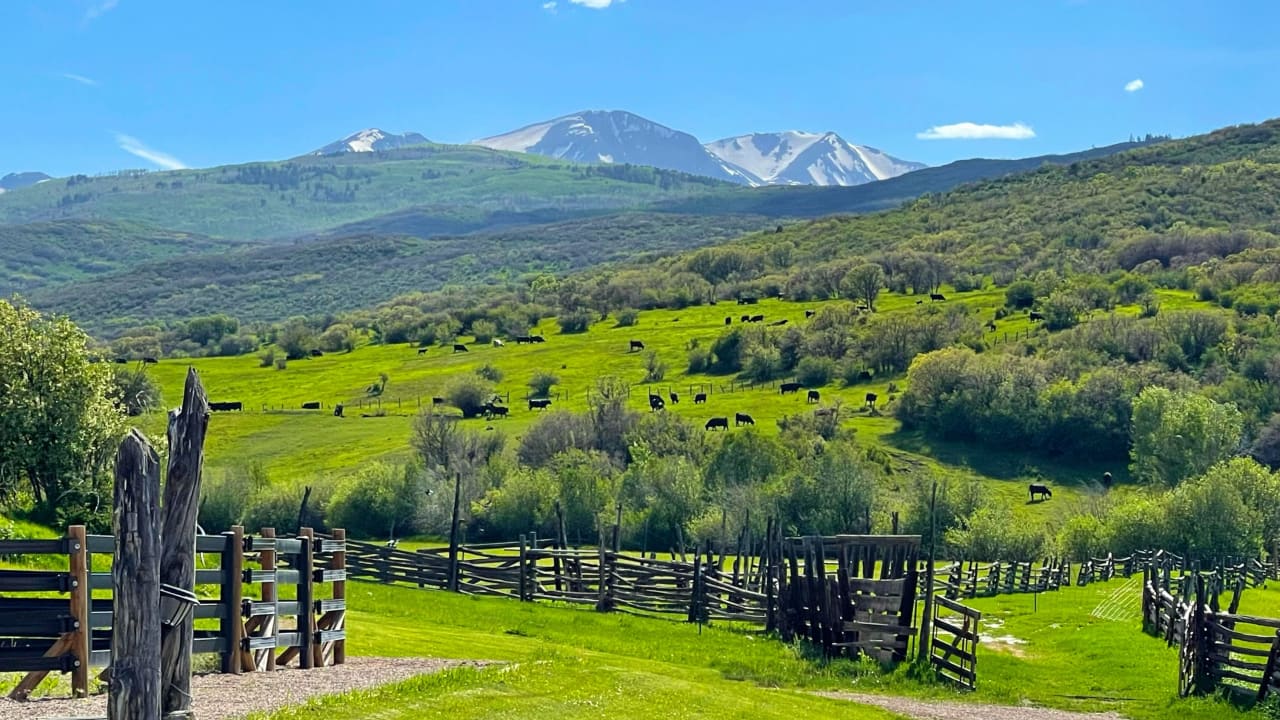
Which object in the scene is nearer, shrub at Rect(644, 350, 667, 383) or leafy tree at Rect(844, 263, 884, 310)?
shrub at Rect(644, 350, 667, 383)

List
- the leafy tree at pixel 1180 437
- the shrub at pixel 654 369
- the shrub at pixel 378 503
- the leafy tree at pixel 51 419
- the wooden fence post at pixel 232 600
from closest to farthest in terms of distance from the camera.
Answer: the wooden fence post at pixel 232 600 → the leafy tree at pixel 51 419 → the shrub at pixel 378 503 → the leafy tree at pixel 1180 437 → the shrub at pixel 654 369

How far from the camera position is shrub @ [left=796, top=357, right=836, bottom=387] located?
136125 millimetres

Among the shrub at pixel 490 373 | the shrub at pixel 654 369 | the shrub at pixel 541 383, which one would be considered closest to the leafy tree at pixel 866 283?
the shrub at pixel 654 369

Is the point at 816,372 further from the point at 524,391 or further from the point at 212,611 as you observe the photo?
the point at 212,611

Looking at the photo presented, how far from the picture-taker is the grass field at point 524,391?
343 ft

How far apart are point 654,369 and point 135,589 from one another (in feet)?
428

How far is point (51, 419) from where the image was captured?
4306cm

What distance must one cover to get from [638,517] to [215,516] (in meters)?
27.0

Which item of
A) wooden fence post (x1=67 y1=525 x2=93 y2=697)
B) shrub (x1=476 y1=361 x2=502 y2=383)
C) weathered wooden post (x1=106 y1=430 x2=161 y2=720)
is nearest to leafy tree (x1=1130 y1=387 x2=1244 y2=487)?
shrub (x1=476 y1=361 x2=502 y2=383)

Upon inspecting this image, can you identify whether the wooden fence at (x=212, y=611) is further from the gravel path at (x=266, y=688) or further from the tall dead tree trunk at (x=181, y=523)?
the tall dead tree trunk at (x=181, y=523)

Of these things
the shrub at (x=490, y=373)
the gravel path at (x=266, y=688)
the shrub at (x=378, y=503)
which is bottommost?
the shrub at (x=378, y=503)

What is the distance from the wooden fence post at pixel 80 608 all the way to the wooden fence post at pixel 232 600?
2033 mm

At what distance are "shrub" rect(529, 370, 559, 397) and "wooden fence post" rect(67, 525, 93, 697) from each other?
4645 inches

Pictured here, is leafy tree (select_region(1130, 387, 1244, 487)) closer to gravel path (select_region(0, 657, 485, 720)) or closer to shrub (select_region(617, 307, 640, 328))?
gravel path (select_region(0, 657, 485, 720))
